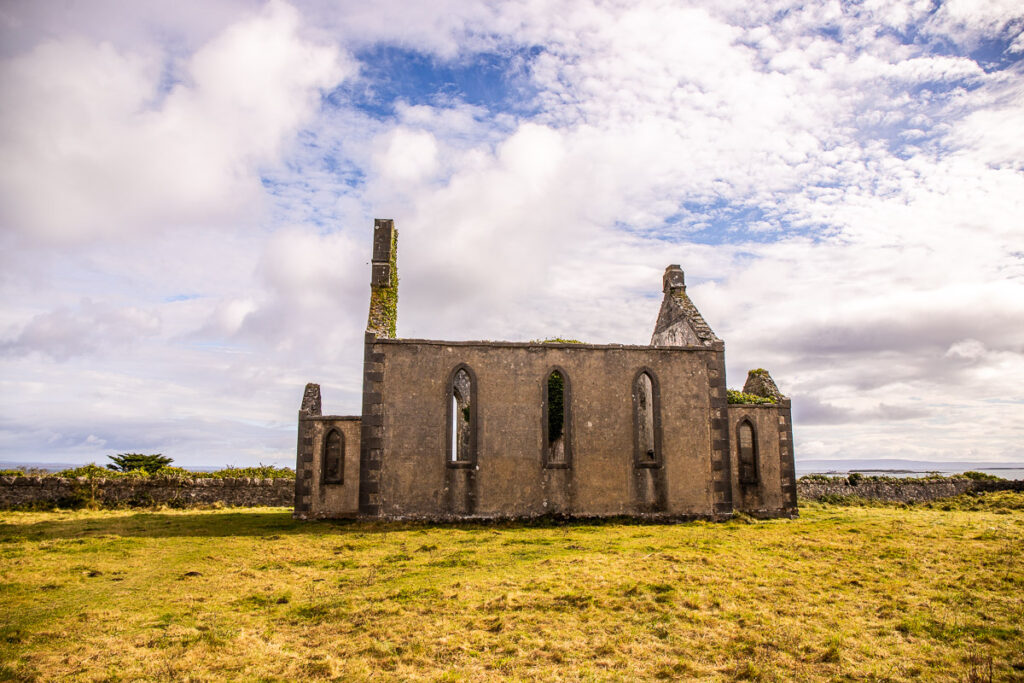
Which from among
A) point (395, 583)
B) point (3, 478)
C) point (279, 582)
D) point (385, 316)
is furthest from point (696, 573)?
point (3, 478)

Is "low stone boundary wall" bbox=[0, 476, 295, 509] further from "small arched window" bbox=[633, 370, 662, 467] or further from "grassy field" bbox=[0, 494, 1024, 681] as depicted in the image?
"small arched window" bbox=[633, 370, 662, 467]

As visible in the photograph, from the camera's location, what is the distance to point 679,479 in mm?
21281

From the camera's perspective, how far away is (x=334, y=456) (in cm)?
2144

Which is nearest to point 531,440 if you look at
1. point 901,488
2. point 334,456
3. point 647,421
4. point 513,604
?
point 647,421

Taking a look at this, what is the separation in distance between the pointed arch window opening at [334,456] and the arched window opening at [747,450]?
47.2 ft

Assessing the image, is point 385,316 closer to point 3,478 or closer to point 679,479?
point 679,479

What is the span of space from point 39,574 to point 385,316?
12006mm

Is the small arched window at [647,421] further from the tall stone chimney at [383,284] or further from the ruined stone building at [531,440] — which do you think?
the tall stone chimney at [383,284]

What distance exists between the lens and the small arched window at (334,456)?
21.2 m

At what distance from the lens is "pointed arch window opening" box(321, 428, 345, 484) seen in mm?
21172

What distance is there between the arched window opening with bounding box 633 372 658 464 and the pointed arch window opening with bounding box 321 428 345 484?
1030cm

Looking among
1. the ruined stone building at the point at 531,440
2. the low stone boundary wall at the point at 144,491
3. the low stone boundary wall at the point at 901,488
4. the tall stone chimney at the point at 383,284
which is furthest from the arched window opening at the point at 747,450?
the low stone boundary wall at the point at 144,491

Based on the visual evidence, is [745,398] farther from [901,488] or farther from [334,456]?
[334,456]

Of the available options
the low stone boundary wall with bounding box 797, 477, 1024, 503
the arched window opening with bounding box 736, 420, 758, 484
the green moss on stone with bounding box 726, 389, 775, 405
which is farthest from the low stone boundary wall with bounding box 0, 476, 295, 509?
the low stone boundary wall with bounding box 797, 477, 1024, 503
